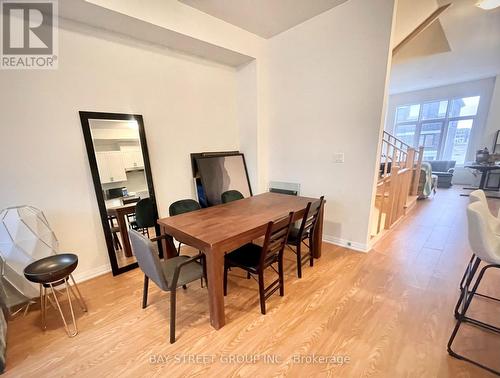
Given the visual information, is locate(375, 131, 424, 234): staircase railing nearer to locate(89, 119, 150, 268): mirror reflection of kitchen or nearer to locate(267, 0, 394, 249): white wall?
locate(267, 0, 394, 249): white wall

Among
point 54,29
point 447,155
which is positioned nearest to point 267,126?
point 54,29

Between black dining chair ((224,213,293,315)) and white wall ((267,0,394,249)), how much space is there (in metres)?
1.40

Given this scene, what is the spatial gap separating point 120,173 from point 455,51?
6.40 metres

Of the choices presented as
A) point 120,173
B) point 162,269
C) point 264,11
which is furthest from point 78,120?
point 264,11

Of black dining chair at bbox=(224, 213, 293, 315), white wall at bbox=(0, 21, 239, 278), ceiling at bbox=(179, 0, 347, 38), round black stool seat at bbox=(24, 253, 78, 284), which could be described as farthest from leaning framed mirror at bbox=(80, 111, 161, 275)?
ceiling at bbox=(179, 0, 347, 38)

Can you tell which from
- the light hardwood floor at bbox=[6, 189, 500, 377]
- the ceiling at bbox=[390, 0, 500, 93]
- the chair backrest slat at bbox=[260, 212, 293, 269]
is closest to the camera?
the light hardwood floor at bbox=[6, 189, 500, 377]

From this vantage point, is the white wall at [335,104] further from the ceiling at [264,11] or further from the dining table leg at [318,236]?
the dining table leg at [318,236]

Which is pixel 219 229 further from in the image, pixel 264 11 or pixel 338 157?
pixel 264 11

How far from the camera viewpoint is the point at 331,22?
267 cm

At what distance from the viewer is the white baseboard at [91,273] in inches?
93.2

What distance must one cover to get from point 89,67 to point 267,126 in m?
2.42

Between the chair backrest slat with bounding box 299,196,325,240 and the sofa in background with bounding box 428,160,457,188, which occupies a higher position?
the sofa in background with bounding box 428,160,457,188

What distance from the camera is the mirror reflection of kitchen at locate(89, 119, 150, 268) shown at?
7.77ft

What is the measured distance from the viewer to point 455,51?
4266mm
